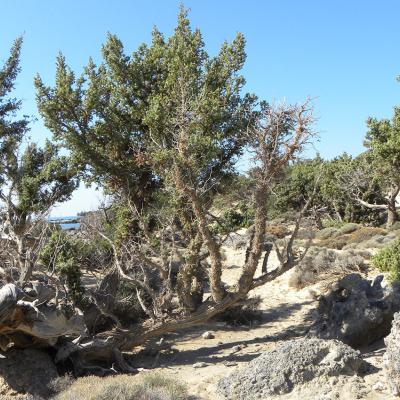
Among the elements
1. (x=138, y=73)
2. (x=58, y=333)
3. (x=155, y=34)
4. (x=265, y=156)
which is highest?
(x=155, y=34)

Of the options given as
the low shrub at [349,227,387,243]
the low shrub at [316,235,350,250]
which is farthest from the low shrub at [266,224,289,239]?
the low shrub at [349,227,387,243]

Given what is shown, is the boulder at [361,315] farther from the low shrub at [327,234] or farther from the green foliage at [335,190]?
the green foliage at [335,190]

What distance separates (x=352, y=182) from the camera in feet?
98.7

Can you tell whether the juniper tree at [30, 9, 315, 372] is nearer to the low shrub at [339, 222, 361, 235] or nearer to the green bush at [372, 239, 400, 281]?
the green bush at [372, 239, 400, 281]

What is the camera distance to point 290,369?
6.81 m

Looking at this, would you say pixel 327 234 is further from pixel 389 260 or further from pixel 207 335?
pixel 207 335

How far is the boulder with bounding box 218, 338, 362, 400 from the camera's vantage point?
22.0 feet

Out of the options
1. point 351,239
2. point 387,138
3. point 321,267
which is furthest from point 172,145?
point 351,239

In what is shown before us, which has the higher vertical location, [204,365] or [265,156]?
[265,156]

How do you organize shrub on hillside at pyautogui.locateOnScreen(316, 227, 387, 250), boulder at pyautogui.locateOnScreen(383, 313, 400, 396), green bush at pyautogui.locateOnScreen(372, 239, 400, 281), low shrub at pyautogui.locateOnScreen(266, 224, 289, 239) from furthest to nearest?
low shrub at pyautogui.locateOnScreen(266, 224, 289, 239), shrub on hillside at pyautogui.locateOnScreen(316, 227, 387, 250), green bush at pyautogui.locateOnScreen(372, 239, 400, 281), boulder at pyautogui.locateOnScreen(383, 313, 400, 396)

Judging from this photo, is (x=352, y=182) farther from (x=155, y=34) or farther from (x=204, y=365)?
(x=204, y=365)

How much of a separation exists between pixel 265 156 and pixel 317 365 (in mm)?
3829

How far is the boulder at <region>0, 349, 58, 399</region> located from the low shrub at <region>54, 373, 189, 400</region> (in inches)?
21.1

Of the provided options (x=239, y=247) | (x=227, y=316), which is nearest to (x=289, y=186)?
(x=239, y=247)
